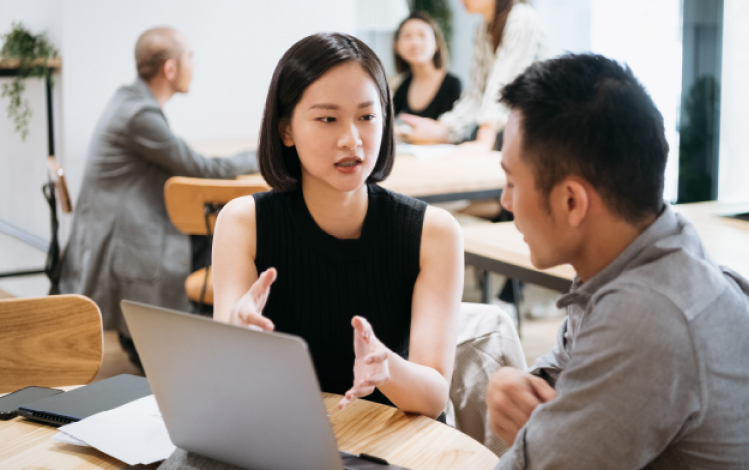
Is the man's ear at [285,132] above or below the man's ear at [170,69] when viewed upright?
below

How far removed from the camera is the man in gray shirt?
67 centimetres

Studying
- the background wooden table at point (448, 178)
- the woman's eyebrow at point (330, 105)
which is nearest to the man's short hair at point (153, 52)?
the background wooden table at point (448, 178)

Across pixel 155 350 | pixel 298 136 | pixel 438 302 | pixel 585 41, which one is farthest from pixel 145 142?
pixel 585 41

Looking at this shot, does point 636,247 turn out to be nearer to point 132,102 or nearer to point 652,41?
point 132,102

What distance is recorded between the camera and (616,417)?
2.21ft

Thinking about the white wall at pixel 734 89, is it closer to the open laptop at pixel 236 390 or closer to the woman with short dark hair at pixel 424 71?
the woman with short dark hair at pixel 424 71

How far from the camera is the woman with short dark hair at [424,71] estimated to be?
4.47 meters

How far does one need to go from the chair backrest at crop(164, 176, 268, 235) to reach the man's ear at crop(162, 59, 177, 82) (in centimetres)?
73

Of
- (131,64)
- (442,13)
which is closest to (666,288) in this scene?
(131,64)

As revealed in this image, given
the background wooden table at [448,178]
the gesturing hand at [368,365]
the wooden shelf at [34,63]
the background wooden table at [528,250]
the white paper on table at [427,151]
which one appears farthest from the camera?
the wooden shelf at [34,63]

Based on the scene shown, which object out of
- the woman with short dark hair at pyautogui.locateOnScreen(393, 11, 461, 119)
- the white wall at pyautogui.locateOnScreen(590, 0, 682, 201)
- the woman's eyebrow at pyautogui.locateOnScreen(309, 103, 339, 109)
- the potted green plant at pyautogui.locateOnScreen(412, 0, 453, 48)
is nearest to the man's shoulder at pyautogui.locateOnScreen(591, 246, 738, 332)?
the woman's eyebrow at pyautogui.locateOnScreen(309, 103, 339, 109)

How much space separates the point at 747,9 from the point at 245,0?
8.73ft

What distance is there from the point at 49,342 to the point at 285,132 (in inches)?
23.2

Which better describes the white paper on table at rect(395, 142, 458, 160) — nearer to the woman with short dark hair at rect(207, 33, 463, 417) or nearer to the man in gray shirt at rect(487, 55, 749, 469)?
the woman with short dark hair at rect(207, 33, 463, 417)
